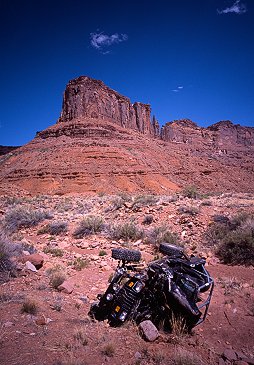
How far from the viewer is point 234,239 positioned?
749 cm

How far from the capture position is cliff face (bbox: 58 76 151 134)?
5434 cm

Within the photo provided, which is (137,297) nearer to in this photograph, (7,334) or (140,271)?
(140,271)

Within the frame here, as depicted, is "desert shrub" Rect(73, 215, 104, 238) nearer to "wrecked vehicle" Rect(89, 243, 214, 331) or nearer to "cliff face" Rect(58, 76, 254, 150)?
"wrecked vehicle" Rect(89, 243, 214, 331)

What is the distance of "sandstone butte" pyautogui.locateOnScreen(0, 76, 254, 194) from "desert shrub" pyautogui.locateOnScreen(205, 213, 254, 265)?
84.5 ft

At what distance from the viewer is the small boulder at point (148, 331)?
3.52 meters

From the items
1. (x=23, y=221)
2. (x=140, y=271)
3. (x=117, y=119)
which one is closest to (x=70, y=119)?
(x=117, y=119)

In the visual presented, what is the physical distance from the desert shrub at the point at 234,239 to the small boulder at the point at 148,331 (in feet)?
14.0

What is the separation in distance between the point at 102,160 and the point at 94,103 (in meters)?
21.2

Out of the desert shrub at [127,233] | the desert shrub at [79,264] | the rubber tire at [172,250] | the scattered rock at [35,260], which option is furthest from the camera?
the desert shrub at [127,233]

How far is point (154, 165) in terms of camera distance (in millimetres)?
43562

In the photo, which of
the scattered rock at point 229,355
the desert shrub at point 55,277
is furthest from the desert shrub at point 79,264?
the scattered rock at point 229,355

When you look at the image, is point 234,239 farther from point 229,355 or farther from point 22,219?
point 22,219

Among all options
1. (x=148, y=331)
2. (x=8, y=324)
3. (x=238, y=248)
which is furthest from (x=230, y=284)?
(x=8, y=324)

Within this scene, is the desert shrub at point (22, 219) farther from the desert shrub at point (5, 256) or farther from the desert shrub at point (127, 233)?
the desert shrub at point (5, 256)
